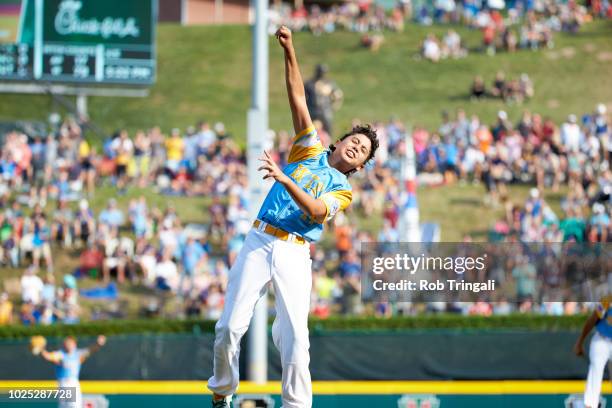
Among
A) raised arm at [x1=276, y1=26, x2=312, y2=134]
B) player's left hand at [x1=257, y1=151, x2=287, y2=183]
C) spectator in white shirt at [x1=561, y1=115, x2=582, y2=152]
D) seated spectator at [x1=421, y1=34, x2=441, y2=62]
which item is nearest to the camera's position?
player's left hand at [x1=257, y1=151, x2=287, y2=183]

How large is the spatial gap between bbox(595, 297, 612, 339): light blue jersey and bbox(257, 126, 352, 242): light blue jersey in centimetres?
466

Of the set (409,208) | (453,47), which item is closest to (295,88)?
(409,208)

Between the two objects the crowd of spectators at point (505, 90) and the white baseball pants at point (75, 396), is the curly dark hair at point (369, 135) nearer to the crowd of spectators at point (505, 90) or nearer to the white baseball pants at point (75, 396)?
the white baseball pants at point (75, 396)

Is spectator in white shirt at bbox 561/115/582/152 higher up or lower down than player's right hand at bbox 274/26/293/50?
higher up

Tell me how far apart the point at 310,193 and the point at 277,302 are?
81cm

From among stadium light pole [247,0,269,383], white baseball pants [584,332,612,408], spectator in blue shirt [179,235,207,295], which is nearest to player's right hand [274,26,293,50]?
white baseball pants [584,332,612,408]

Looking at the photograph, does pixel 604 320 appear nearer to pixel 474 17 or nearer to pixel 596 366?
pixel 596 366

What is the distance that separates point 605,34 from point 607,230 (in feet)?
79.1

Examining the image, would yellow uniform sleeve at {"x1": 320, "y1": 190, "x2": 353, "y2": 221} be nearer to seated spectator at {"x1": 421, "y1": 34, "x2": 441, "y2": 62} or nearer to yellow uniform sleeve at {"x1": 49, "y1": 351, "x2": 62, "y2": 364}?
yellow uniform sleeve at {"x1": 49, "y1": 351, "x2": 62, "y2": 364}

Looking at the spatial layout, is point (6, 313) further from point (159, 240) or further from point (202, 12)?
point (202, 12)

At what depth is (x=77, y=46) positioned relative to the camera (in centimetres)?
2709

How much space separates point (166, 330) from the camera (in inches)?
656

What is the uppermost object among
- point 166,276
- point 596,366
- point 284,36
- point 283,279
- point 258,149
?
point 284,36

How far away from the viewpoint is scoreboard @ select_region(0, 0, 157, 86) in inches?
Result: 1067
